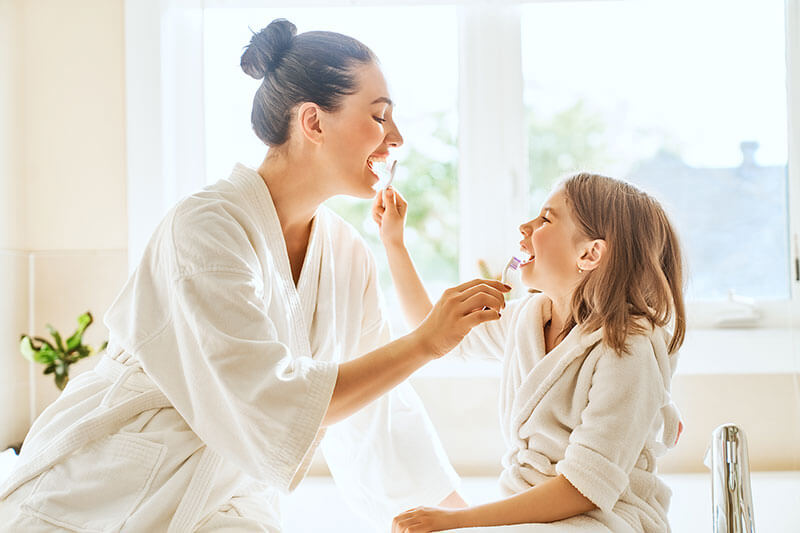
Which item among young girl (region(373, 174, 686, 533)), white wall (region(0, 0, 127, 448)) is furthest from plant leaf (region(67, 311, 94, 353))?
young girl (region(373, 174, 686, 533))

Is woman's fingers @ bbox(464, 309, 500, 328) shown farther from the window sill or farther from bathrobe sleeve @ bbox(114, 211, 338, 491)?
the window sill

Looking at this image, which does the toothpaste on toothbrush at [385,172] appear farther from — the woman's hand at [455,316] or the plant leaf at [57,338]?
the plant leaf at [57,338]

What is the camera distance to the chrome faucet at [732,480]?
3.43 ft

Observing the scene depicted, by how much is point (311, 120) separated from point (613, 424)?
2.28 ft

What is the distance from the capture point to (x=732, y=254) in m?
2.16

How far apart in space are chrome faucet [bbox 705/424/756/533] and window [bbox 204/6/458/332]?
1.18 metres

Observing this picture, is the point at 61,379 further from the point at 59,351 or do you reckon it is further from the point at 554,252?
the point at 554,252

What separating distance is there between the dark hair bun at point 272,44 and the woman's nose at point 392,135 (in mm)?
217

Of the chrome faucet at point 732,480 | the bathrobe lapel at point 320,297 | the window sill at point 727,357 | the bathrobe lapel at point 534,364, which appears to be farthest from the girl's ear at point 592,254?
the window sill at point 727,357

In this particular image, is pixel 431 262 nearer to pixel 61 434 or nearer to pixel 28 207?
pixel 28 207

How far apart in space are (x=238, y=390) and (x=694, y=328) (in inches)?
59.4

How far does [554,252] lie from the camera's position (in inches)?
51.6

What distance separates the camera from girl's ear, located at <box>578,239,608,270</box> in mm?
1277

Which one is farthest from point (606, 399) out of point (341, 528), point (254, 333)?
point (341, 528)
